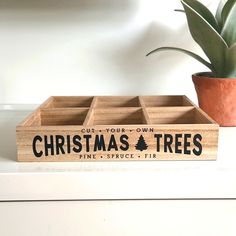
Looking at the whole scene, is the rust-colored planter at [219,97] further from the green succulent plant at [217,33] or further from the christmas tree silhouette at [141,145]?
the christmas tree silhouette at [141,145]

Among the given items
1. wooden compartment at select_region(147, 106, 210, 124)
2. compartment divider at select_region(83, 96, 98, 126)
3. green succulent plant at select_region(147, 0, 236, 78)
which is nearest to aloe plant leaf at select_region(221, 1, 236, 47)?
green succulent plant at select_region(147, 0, 236, 78)

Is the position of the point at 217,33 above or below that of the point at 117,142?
above

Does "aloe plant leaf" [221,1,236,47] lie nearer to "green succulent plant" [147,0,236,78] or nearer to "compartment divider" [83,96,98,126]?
"green succulent plant" [147,0,236,78]

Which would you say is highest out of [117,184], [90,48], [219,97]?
[90,48]

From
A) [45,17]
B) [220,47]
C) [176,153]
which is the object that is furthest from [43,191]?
[45,17]

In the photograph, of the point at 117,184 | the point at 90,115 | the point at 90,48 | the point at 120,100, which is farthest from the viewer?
the point at 90,48

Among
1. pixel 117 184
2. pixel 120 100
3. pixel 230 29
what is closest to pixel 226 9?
pixel 230 29

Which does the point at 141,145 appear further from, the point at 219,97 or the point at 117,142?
the point at 219,97

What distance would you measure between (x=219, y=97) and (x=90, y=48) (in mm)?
372

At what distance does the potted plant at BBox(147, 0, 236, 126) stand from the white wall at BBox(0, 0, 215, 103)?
0.57ft

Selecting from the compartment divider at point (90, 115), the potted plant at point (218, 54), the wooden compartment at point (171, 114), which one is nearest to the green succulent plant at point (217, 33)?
the potted plant at point (218, 54)

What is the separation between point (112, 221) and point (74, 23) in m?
0.55

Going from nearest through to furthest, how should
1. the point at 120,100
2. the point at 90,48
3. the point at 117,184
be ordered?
the point at 117,184 → the point at 120,100 → the point at 90,48

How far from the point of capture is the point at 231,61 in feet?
2.04
